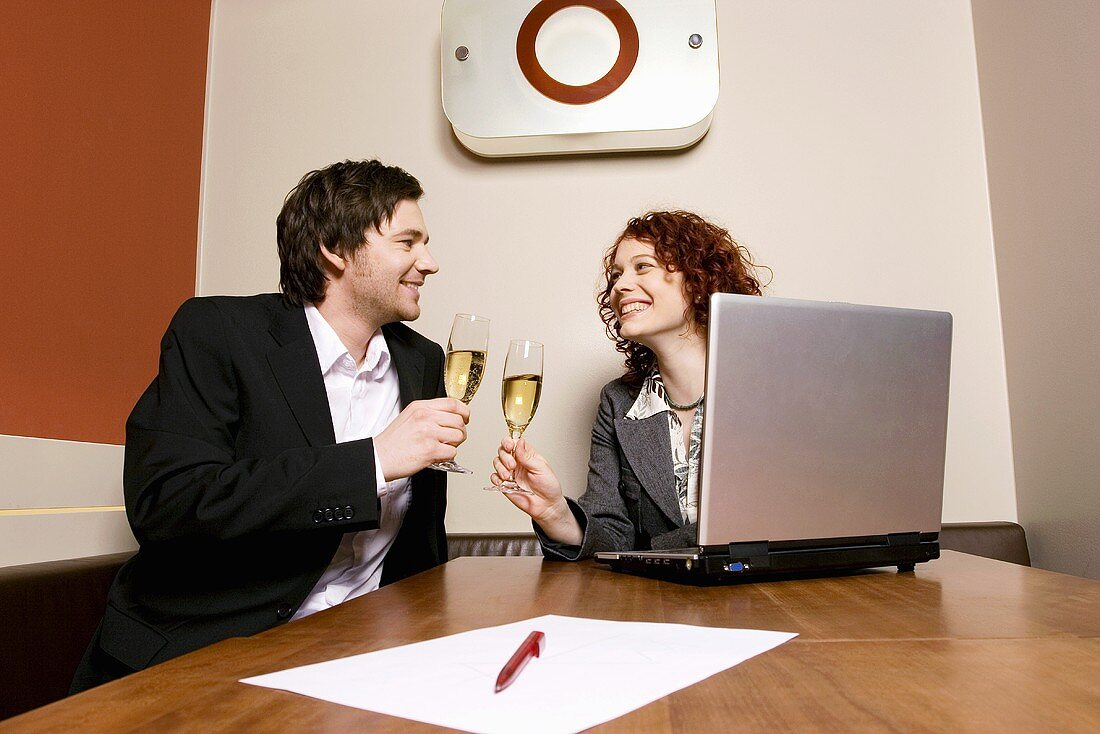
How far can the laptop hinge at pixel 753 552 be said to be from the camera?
3.43 ft

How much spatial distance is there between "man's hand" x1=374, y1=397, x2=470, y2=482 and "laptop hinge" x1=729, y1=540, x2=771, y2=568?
1.42 feet

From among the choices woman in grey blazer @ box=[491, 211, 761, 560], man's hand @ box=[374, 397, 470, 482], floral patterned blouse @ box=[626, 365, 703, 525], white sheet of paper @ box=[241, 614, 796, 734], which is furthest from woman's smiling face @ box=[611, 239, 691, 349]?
white sheet of paper @ box=[241, 614, 796, 734]

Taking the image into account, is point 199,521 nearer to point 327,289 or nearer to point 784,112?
point 327,289

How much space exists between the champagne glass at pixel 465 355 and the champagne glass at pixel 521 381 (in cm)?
7

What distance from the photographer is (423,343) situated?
1.85 m

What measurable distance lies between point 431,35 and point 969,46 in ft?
5.14

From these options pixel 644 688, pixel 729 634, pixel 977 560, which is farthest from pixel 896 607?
pixel 977 560

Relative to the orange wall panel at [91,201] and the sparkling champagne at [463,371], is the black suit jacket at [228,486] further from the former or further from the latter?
the orange wall panel at [91,201]

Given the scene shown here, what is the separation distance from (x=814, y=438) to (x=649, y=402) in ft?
2.51

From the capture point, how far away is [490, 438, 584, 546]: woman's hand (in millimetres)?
1333

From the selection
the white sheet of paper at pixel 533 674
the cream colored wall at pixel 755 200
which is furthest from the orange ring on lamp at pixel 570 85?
the white sheet of paper at pixel 533 674

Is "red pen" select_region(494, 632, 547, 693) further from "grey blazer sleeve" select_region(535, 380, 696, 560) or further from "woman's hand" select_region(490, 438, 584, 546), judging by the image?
"grey blazer sleeve" select_region(535, 380, 696, 560)

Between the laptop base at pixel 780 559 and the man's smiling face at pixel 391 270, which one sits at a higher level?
the man's smiling face at pixel 391 270

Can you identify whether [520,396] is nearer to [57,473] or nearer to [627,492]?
[627,492]
